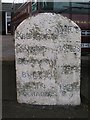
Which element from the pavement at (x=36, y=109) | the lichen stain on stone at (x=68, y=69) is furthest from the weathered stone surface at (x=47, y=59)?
the pavement at (x=36, y=109)

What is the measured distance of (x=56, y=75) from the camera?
5965 mm

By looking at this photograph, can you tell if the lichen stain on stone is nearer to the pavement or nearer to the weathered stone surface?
the weathered stone surface

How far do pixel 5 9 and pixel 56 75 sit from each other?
29811mm

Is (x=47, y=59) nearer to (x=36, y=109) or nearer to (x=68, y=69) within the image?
(x=68, y=69)

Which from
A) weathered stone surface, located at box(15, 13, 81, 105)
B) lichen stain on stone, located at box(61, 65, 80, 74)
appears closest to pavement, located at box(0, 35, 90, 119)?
weathered stone surface, located at box(15, 13, 81, 105)

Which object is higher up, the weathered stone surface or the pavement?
the weathered stone surface

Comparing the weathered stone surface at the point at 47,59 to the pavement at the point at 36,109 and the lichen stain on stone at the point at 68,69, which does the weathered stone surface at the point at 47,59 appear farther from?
the pavement at the point at 36,109

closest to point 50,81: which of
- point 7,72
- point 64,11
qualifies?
point 7,72

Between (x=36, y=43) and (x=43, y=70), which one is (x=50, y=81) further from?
(x=36, y=43)

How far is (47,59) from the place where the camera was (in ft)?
19.5

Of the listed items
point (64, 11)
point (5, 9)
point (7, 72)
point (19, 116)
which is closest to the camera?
point (19, 116)

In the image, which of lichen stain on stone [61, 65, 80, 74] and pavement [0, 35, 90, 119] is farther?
lichen stain on stone [61, 65, 80, 74]

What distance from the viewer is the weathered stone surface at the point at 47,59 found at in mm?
5930

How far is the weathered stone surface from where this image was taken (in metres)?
5.93
